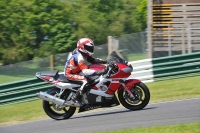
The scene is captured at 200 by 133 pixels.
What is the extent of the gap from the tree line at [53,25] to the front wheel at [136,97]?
95.5ft

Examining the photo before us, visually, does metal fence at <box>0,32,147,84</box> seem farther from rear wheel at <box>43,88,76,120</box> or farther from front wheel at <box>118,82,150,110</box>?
front wheel at <box>118,82,150,110</box>

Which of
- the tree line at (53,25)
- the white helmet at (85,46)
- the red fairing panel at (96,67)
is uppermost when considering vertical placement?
the white helmet at (85,46)

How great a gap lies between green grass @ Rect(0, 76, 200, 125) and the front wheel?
5.87ft

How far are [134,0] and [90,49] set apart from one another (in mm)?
40289

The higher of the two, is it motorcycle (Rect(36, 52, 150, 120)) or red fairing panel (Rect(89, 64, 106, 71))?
red fairing panel (Rect(89, 64, 106, 71))

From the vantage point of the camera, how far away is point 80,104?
36.0ft

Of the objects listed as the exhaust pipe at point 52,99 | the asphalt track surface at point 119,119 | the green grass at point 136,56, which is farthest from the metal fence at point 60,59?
the exhaust pipe at point 52,99

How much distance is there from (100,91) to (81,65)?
0.68 m

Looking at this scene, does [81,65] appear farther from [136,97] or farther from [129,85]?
[136,97]

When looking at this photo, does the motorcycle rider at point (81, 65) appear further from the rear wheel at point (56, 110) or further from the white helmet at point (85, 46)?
the rear wheel at point (56, 110)

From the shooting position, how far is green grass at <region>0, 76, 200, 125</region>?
12.5 m

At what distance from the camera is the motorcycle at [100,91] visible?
420 inches

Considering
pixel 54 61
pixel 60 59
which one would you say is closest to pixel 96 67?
pixel 54 61

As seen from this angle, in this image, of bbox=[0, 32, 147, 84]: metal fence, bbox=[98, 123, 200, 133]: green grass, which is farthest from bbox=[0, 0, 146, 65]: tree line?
bbox=[98, 123, 200, 133]: green grass
